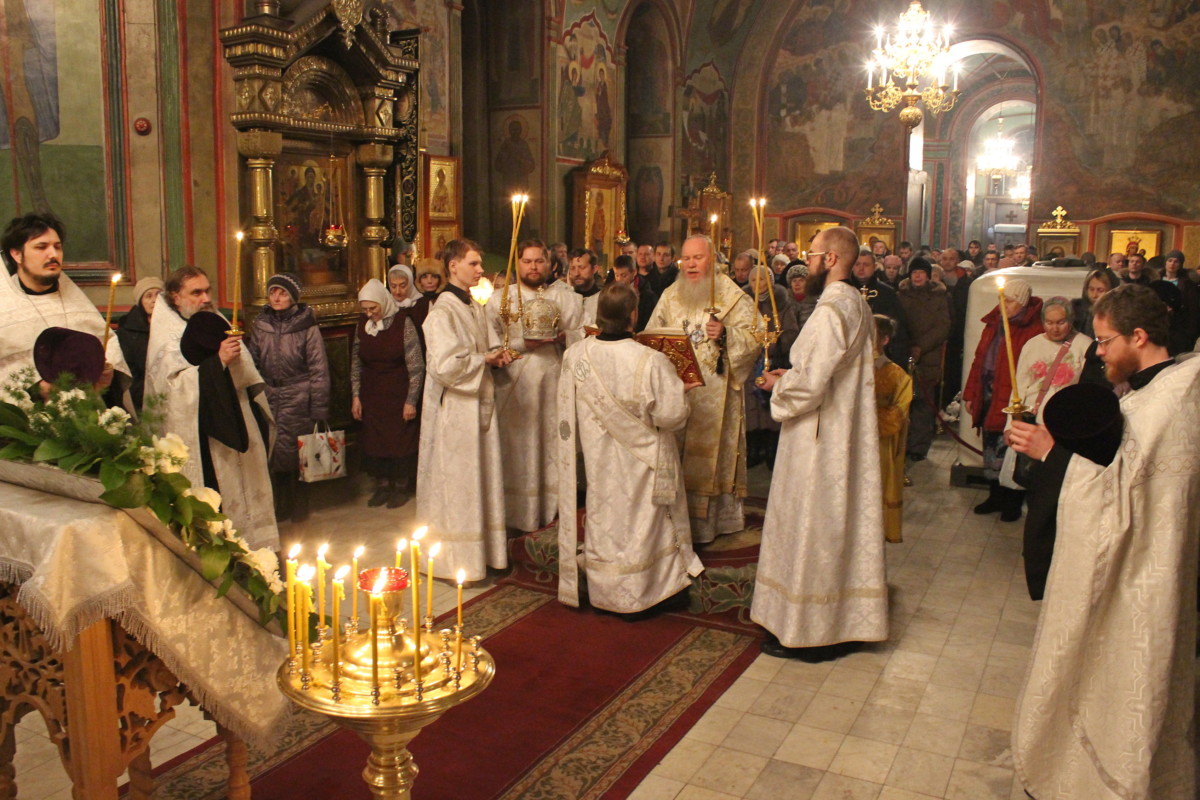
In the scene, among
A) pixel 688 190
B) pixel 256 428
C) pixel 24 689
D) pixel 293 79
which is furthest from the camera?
pixel 688 190

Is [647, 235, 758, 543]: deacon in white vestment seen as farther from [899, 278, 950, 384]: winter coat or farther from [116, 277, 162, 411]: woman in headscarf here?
[899, 278, 950, 384]: winter coat

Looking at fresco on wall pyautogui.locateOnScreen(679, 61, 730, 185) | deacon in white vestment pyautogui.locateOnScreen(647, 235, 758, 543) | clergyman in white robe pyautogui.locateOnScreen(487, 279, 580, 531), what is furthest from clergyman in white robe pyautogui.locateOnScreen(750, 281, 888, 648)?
fresco on wall pyautogui.locateOnScreen(679, 61, 730, 185)

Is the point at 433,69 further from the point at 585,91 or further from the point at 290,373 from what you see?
the point at 290,373

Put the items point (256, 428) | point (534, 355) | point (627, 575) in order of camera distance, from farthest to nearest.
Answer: point (534, 355), point (256, 428), point (627, 575)

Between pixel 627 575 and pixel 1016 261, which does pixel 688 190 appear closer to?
pixel 1016 261

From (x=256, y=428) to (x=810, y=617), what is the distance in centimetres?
297

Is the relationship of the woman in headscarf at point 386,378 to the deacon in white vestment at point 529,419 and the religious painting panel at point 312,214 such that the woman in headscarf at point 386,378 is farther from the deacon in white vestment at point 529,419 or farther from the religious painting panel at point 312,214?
the religious painting panel at point 312,214

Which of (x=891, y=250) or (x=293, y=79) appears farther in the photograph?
(x=891, y=250)

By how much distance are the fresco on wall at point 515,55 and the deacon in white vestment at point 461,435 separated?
825 centimetres

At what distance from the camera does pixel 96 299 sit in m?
7.09

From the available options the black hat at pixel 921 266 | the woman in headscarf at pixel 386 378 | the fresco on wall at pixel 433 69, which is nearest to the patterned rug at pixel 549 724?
the woman in headscarf at pixel 386 378

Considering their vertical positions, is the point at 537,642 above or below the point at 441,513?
below

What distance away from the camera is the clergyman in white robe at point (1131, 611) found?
3004 mm

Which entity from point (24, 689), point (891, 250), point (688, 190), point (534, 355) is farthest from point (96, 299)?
point (891, 250)
